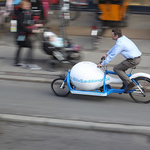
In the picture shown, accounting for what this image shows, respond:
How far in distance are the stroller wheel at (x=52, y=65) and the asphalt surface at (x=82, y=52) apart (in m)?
0.13

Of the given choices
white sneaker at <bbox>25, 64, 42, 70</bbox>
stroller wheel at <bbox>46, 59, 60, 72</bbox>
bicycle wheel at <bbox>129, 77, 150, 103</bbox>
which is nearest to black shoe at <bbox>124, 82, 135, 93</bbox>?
bicycle wheel at <bbox>129, 77, 150, 103</bbox>

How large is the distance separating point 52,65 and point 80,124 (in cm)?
369

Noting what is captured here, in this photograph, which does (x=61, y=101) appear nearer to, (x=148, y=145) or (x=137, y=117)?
(x=137, y=117)

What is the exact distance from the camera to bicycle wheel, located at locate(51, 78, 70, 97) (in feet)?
25.2

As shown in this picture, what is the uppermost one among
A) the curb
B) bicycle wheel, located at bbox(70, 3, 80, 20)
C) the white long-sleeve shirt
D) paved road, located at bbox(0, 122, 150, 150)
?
bicycle wheel, located at bbox(70, 3, 80, 20)

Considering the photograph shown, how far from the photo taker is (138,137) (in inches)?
230

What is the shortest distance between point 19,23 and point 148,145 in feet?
18.6

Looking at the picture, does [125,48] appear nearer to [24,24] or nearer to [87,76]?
[87,76]

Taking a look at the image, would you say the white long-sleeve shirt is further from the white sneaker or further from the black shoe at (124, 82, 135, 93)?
the white sneaker

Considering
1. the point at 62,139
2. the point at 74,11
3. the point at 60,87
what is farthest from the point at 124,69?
the point at 74,11

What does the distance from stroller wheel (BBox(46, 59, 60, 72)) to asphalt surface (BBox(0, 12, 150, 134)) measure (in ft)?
0.43

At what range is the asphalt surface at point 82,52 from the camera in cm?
620

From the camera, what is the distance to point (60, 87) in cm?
771

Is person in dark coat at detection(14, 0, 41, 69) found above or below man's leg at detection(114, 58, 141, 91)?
above
